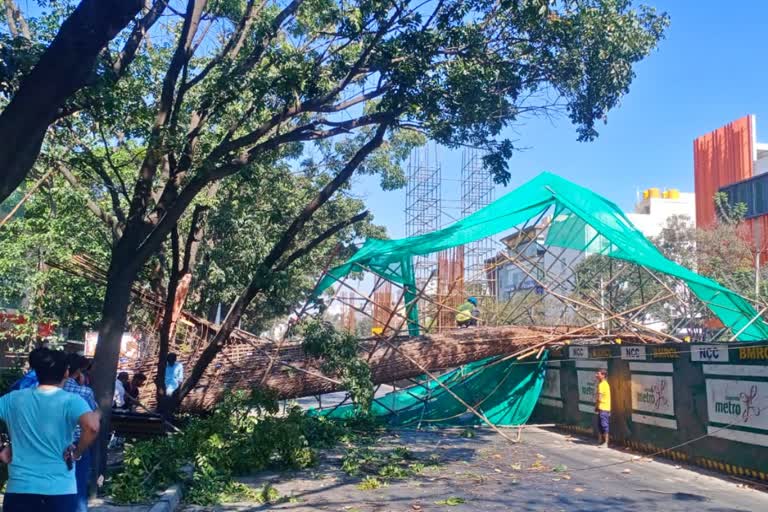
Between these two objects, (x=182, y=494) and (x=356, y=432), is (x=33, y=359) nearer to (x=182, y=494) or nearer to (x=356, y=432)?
(x=182, y=494)

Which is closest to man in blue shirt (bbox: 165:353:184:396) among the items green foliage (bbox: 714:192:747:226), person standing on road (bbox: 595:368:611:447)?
person standing on road (bbox: 595:368:611:447)

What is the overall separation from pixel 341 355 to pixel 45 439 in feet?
26.4

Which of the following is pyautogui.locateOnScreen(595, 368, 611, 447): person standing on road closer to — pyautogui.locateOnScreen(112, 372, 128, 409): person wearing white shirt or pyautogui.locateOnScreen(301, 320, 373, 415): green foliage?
pyautogui.locateOnScreen(301, 320, 373, 415): green foliage

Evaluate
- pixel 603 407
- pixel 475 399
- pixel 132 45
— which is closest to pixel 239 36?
pixel 132 45

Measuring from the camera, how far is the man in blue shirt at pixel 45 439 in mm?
4027

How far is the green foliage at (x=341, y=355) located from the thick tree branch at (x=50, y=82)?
7.25 meters

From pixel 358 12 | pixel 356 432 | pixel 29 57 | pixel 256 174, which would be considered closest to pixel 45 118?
pixel 29 57

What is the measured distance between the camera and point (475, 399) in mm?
17062

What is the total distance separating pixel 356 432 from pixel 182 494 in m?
6.65

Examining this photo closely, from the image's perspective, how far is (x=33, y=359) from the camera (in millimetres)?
4293

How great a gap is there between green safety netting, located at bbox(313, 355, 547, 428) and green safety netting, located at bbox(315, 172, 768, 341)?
226 cm

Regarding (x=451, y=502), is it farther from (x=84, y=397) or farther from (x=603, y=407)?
(x=603, y=407)

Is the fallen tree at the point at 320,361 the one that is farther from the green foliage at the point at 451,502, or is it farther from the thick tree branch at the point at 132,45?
the thick tree branch at the point at 132,45

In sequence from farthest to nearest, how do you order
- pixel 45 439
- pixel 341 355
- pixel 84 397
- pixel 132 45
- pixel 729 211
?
pixel 729 211 < pixel 341 355 < pixel 132 45 < pixel 84 397 < pixel 45 439
